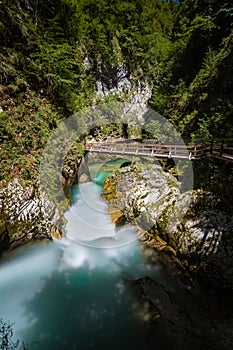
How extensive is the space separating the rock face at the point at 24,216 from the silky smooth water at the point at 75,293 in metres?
0.47

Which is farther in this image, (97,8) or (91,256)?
(97,8)

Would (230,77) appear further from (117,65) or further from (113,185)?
(117,65)

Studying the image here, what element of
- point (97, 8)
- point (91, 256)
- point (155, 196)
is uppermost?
point (97, 8)

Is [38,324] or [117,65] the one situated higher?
[117,65]

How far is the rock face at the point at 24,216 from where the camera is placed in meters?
6.00

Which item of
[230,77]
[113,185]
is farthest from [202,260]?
[230,77]

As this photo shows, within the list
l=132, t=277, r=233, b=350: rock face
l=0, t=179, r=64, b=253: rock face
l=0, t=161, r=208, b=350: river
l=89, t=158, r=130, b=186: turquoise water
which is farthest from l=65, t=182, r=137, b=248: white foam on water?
l=132, t=277, r=233, b=350: rock face

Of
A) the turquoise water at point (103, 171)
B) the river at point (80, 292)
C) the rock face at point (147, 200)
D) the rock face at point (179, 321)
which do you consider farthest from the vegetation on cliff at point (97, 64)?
the rock face at point (179, 321)

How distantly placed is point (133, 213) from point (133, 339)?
15.3 feet

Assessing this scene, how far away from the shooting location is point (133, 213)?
836 cm

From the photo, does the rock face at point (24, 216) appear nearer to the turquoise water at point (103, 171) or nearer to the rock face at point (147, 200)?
the rock face at point (147, 200)

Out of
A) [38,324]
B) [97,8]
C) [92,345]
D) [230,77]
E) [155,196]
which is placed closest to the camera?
[92,345]

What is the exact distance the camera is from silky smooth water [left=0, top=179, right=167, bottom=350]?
4395mm

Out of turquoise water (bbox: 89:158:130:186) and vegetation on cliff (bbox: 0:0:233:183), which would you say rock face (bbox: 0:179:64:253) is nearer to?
vegetation on cliff (bbox: 0:0:233:183)
